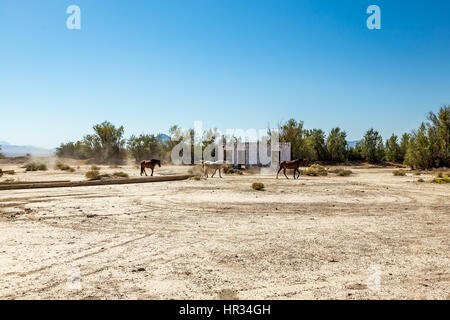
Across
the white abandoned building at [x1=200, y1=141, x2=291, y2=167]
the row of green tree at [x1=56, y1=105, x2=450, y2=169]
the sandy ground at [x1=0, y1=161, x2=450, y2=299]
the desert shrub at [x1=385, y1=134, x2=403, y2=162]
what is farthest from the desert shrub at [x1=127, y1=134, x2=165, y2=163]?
the sandy ground at [x1=0, y1=161, x2=450, y2=299]

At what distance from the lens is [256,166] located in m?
32.6

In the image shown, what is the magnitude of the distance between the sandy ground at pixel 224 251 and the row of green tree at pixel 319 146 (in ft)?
75.3

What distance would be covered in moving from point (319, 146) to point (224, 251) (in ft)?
123

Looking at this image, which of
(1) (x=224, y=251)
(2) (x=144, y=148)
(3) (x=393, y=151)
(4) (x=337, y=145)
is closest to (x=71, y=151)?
(2) (x=144, y=148)

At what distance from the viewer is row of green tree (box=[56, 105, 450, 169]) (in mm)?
30672

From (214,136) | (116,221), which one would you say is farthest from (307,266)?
(214,136)

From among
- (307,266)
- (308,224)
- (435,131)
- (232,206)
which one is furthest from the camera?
(435,131)

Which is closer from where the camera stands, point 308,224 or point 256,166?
point 308,224

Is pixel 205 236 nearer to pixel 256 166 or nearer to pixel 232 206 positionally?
pixel 232 206

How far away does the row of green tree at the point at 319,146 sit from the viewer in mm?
30672

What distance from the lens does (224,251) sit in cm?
588

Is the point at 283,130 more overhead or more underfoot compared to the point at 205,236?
more overhead

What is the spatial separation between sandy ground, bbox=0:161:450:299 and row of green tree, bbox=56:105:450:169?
2294cm
